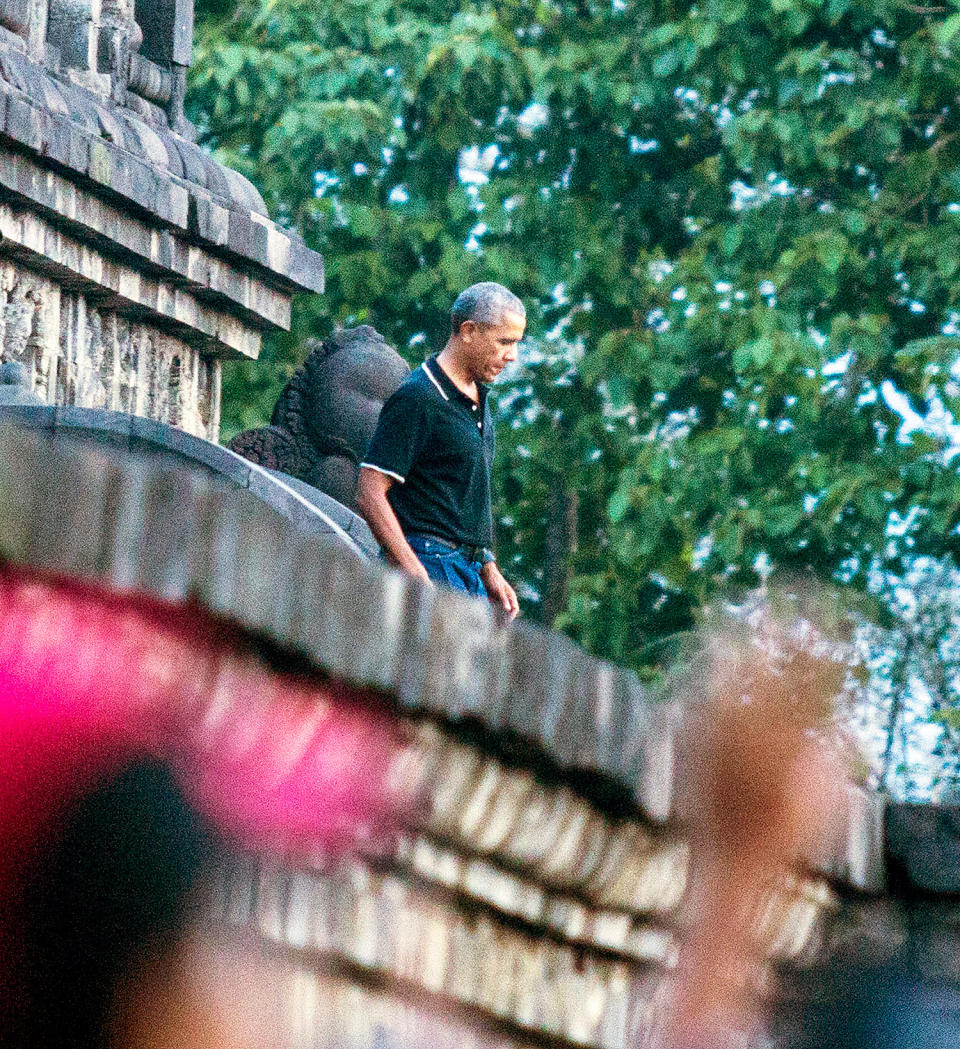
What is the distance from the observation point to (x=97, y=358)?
6.87 meters

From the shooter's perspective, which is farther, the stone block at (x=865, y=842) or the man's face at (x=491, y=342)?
the man's face at (x=491, y=342)

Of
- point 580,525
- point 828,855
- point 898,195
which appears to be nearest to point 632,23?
point 898,195

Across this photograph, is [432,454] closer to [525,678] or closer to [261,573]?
[525,678]

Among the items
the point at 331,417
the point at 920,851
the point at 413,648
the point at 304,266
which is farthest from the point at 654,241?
the point at 413,648

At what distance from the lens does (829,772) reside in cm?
218

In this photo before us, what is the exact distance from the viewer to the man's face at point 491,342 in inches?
185

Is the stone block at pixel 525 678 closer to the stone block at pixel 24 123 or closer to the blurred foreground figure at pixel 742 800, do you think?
the blurred foreground figure at pixel 742 800

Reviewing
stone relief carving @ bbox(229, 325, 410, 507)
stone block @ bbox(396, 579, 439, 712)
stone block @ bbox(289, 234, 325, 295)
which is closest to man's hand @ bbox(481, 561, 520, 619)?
stone relief carving @ bbox(229, 325, 410, 507)

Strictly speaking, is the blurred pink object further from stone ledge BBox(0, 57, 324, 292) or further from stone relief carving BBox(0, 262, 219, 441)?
stone relief carving BBox(0, 262, 219, 441)

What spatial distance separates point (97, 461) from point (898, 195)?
11.4 metres

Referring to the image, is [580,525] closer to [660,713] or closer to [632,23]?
[632,23]

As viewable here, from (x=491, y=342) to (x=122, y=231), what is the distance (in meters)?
2.27

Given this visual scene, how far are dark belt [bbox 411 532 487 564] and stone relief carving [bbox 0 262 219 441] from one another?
1.83 meters

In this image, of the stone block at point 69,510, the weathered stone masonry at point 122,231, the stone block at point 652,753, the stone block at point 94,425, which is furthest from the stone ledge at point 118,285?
the stone block at point 69,510
